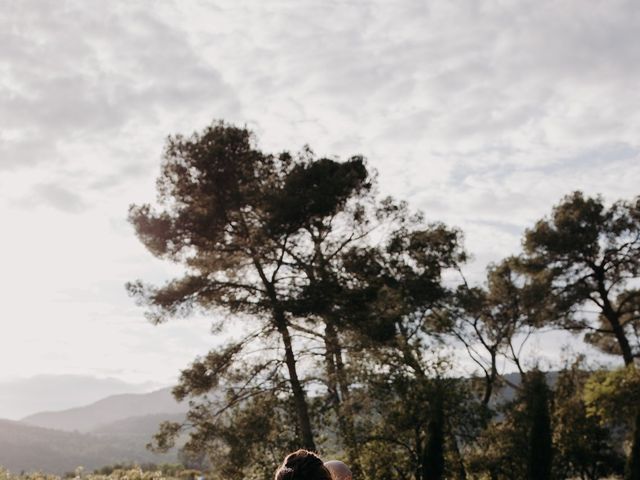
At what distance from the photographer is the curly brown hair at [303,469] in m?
3.01

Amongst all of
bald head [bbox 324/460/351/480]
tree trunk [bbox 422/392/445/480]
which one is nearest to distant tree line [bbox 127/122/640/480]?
tree trunk [bbox 422/392/445/480]

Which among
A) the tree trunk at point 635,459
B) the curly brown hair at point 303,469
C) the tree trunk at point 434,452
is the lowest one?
the tree trunk at point 635,459

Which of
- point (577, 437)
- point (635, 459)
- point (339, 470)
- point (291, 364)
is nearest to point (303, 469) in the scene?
point (339, 470)

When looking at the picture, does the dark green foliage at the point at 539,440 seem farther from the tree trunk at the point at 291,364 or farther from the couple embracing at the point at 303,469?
the couple embracing at the point at 303,469

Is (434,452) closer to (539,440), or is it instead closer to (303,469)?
(539,440)

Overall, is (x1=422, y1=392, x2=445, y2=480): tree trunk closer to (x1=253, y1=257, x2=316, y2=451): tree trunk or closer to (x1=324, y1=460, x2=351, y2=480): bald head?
(x1=253, y1=257, x2=316, y2=451): tree trunk

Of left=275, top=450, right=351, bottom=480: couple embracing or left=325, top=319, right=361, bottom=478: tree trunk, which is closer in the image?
left=275, top=450, right=351, bottom=480: couple embracing

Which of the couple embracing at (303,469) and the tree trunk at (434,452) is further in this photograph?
the tree trunk at (434,452)

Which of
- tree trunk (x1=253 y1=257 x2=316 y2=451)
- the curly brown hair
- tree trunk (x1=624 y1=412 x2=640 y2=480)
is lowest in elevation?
tree trunk (x1=624 y1=412 x2=640 y2=480)

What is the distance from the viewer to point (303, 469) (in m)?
3.04

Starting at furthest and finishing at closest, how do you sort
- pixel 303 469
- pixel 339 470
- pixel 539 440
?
pixel 539 440
pixel 339 470
pixel 303 469

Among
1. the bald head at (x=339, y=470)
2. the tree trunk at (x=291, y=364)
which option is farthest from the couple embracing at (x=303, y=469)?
the tree trunk at (x=291, y=364)

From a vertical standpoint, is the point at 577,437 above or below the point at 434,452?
below

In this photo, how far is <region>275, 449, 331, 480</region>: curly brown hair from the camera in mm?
3012
